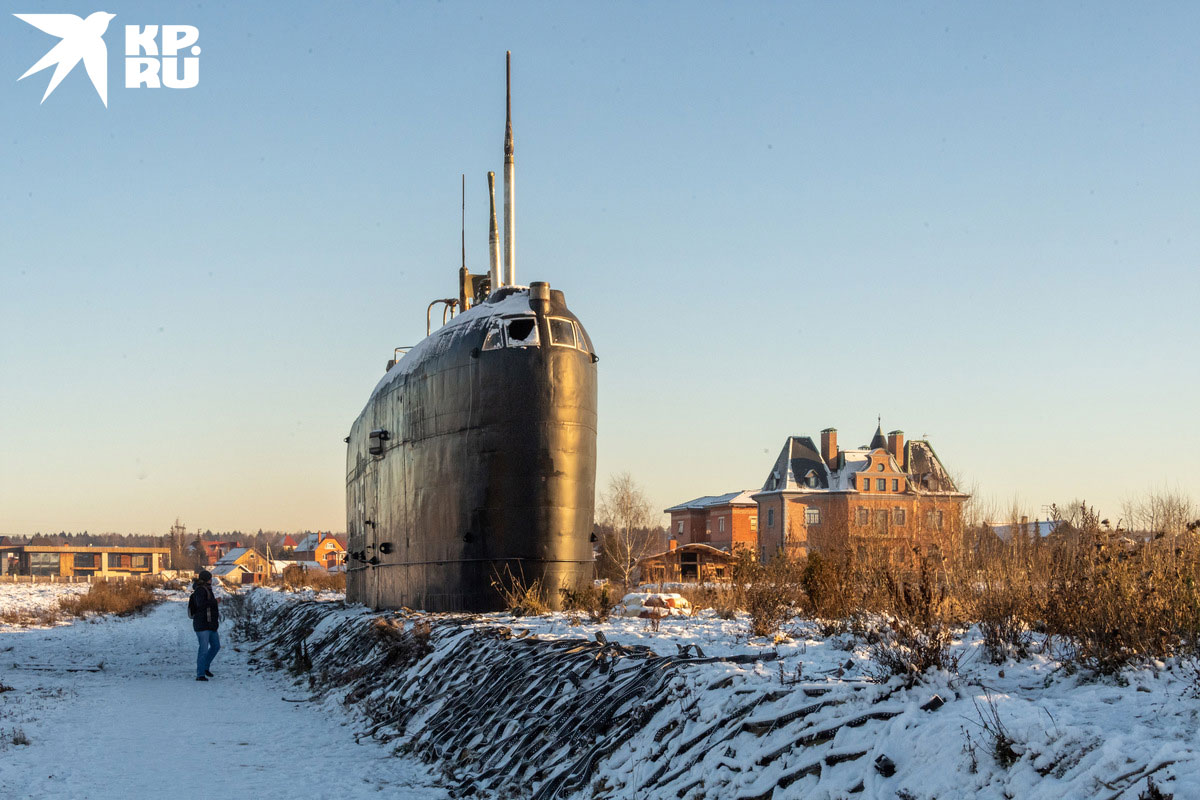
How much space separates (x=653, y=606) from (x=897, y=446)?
5583 centimetres

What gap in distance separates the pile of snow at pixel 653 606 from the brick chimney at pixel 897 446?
178ft

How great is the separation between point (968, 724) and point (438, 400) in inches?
389

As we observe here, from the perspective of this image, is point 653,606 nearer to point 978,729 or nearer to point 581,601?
point 581,601

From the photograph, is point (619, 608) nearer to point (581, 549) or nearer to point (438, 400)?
point (581, 549)

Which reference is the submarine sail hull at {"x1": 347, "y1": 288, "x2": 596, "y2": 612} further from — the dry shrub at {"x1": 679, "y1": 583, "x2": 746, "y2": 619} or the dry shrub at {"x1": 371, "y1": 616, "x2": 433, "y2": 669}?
the dry shrub at {"x1": 679, "y1": 583, "x2": 746, "y2": 619}

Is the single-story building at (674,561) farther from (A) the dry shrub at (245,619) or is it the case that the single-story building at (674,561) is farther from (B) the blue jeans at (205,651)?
(B) the blue jeans at (205,651)

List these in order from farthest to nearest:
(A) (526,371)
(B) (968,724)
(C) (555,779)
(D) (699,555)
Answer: (D) (699,555) < (A) (526,371) < (C) (555,779) < (B) (968,724)

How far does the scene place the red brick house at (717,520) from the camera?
69938 mm

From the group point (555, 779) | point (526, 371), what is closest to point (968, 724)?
point (555, 779)

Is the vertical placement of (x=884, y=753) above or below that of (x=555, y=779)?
above

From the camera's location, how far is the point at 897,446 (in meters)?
67.1

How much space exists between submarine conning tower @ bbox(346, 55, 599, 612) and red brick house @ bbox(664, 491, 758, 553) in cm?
5307

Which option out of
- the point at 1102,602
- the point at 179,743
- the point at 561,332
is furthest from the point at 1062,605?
the point at 179,743

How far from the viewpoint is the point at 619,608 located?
14578 millimetres
